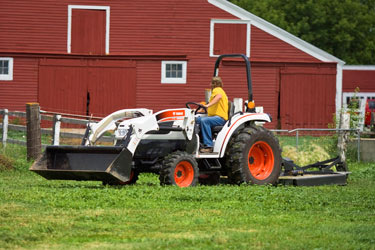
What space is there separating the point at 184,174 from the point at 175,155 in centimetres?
46

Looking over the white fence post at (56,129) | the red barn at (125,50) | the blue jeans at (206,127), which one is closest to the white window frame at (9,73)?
the red barn at (125,50)

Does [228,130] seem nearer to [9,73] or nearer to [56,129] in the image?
[56,129]

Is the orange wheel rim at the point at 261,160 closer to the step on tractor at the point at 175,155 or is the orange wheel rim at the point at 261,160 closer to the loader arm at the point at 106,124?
the step on tractor at the point at 175,155

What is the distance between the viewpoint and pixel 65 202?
11102 millimetres

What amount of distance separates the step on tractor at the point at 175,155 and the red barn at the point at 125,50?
762 inches

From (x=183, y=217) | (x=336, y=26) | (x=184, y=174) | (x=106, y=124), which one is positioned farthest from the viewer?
(x=336, y=26)

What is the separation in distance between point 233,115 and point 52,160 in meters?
3.16

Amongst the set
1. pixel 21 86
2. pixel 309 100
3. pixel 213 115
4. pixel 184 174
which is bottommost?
pixel 184 174

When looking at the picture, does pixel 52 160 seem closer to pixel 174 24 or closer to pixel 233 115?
pixel 233 115

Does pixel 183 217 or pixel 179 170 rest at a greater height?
pixel 179 170

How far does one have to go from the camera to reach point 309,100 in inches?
1426

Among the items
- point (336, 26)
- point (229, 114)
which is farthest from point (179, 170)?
point (336, 26)

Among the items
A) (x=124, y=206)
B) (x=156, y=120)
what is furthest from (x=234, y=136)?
(x=124, y=206)

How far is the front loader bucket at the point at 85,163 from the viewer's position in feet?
41.7
